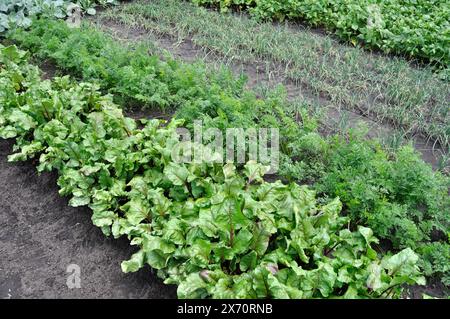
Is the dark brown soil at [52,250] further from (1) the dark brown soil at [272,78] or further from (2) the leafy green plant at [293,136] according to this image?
(1) the dark brown soil at [272,78]

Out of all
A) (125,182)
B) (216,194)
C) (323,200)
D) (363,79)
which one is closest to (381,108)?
(363,79)

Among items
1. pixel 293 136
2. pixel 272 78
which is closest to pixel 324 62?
pixel 272 78

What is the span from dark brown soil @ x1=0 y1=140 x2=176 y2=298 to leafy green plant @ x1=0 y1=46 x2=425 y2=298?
168mm

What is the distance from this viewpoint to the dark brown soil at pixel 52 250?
302cm

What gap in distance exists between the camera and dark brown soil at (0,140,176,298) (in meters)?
3.02

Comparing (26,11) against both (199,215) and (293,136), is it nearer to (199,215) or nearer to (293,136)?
(293,136)

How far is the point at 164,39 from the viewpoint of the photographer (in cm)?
618

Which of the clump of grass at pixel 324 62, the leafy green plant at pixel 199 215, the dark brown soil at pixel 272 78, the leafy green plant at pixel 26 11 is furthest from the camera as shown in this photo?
the leafy green plant at pixel 26 11

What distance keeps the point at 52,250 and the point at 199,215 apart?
1193 millimetres

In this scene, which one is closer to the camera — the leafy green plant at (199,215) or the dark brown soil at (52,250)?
the leafy green plant at (199,215)

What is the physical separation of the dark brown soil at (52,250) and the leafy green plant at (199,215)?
0.17m

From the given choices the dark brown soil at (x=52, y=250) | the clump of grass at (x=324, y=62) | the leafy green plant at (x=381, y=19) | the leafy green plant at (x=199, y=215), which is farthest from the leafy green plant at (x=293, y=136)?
the leafy green plant at (x=381, y=19)
